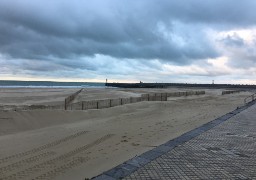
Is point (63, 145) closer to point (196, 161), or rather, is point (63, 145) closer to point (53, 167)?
point (53, 167)

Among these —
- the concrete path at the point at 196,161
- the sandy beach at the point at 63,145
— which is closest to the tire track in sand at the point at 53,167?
the sandy beach at the point at 63,145

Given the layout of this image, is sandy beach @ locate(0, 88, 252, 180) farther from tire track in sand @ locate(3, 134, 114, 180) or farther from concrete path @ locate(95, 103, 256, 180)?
concrete path @ locate(95, 103, 256, 180)

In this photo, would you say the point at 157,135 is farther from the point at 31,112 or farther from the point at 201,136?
the point at 31,112

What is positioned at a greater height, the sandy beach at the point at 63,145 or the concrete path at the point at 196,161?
the concrete path at the point at 196,161

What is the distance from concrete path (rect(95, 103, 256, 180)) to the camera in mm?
6094

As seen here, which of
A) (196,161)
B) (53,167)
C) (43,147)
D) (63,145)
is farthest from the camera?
(63,145)

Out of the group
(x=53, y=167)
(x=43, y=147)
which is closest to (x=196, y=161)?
(x=53, y=167)

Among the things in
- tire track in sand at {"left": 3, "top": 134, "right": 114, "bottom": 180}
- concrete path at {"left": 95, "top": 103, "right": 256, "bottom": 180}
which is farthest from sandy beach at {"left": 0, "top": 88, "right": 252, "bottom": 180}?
concrete path at {"left": 95, "top": 103, "right": 256, "bottom": 180}

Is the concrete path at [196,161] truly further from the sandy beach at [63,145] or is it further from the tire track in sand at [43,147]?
the tire track in sand at [43,147]

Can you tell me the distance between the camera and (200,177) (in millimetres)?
6008

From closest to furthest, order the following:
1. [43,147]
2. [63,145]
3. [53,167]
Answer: [53,167]
[43,147]
[63,145]

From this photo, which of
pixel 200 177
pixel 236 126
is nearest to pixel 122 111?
pixel 236 126

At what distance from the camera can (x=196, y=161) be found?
7191 millimetres

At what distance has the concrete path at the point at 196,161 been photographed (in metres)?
6.09
